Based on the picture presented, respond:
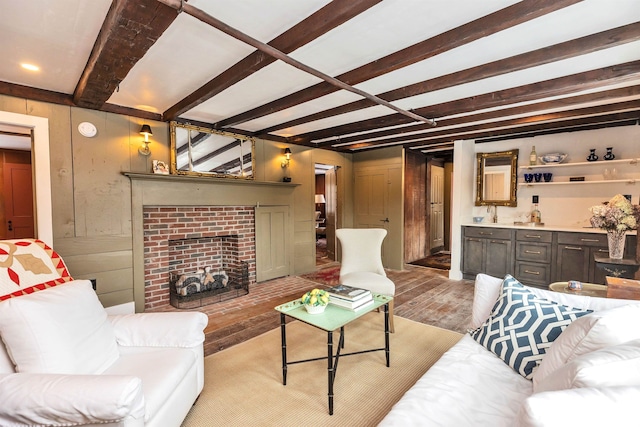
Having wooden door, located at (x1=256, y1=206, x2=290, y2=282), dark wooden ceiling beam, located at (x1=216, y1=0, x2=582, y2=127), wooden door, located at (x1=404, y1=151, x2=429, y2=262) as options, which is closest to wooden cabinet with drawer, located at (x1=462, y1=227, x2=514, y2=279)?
wooden door, located at (x1=404, y1=151, x2=429, y2=262)

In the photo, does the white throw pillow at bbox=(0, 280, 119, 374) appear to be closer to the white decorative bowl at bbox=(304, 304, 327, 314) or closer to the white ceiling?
the white decorative bowl at bbox=(304, 304, 327, 314)

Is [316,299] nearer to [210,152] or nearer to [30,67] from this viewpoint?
[210,152]

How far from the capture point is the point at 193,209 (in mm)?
4051

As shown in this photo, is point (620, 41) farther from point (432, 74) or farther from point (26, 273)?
point (26, 273)

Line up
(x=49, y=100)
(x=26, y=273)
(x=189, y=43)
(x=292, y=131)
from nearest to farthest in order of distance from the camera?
1. (x=26, y=273)
2. (x=189, y=43)
3. (x=49, y=100)
4. (x=292, y=131)

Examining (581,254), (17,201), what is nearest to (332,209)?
(581,254)

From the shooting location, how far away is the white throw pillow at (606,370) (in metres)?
0.84

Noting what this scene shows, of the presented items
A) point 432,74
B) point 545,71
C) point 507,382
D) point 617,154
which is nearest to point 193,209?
point 432,74

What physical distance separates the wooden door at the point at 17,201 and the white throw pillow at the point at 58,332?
4771mm

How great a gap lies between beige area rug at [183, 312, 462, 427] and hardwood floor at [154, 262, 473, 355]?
0.21 metres

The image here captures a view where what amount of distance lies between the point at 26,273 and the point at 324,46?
2291mm

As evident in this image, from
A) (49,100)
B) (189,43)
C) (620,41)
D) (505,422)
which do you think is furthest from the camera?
(49,100)

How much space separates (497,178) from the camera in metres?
4.82

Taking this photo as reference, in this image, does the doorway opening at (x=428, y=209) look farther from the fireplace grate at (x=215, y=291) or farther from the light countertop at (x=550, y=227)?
Answer: the fireplace grate at (x=215, y=291)
